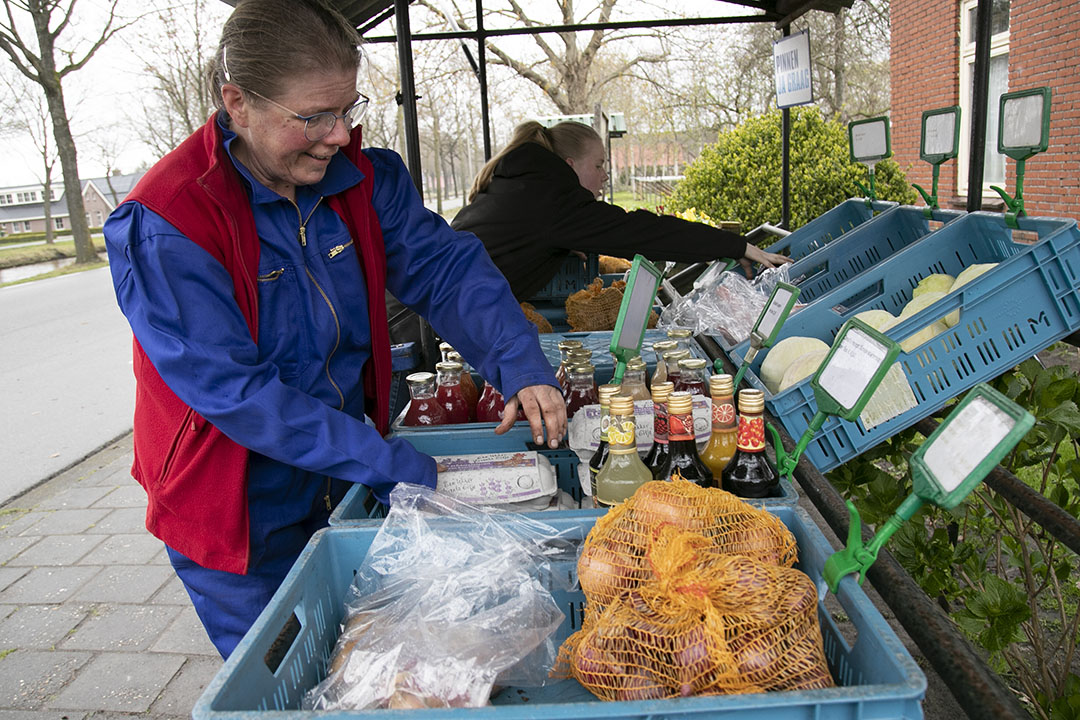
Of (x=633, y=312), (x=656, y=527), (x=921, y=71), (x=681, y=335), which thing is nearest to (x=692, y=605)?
(x=656, y=527)

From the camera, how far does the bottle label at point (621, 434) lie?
154cm

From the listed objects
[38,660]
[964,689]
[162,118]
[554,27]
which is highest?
[162,118]

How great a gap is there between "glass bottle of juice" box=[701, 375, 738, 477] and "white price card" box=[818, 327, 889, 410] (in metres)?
0.26

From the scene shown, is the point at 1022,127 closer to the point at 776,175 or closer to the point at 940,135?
the point at 940,135

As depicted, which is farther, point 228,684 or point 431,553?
point 431,553

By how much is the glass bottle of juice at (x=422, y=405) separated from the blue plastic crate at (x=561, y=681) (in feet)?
2.61

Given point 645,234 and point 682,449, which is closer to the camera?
point 682,449

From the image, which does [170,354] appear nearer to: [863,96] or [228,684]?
[228,684]

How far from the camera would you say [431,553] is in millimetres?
1489

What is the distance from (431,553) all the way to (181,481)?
2.06 feet

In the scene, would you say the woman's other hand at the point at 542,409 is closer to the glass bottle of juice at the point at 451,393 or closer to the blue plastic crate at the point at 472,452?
the blue plastic crate at the point at 472,452

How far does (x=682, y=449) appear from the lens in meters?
1.65

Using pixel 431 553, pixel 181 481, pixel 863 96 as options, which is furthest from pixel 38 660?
pixel 863 96

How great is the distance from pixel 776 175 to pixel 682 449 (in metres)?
8.26
